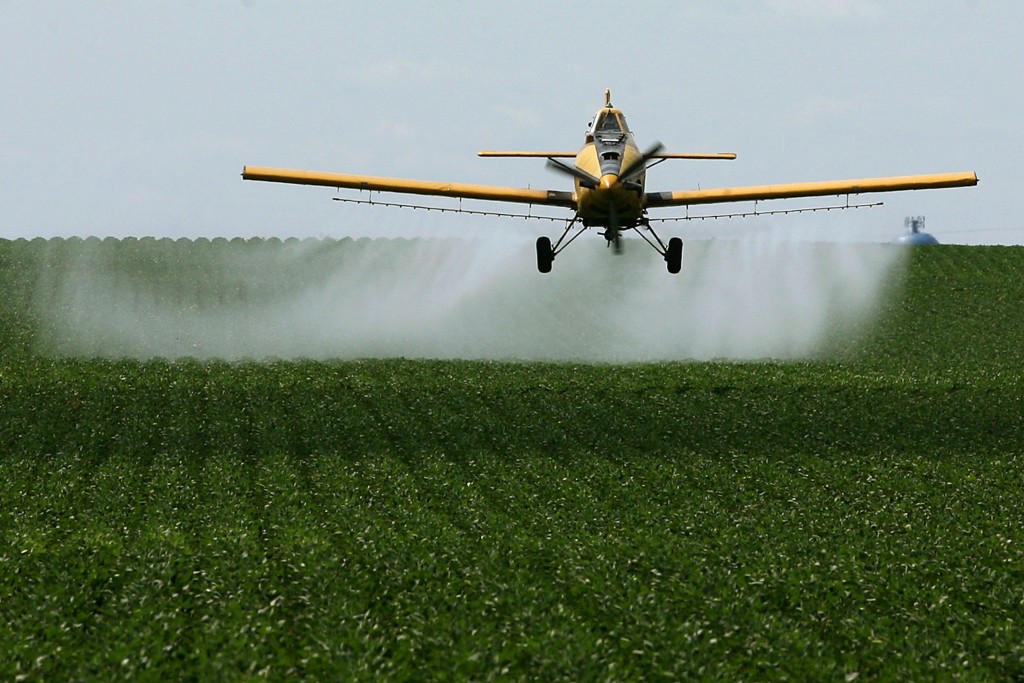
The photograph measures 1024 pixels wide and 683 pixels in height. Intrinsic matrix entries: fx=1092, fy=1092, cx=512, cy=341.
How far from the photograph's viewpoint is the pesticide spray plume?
57.2 m

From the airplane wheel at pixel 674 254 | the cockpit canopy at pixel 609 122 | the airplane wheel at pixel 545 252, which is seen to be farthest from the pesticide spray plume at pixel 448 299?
the cockpit canopy at pixel 609 122

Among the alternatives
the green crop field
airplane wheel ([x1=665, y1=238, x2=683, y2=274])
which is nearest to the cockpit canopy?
airplane wheel ([x1=665, y1=238, x2=683, y2=274])

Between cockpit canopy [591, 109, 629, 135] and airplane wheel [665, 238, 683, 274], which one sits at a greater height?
cockpit canopy [591, 109, 629, 135]

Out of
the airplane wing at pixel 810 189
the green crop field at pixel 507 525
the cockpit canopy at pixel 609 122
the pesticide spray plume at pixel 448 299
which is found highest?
the cockpit canopy at pixel 609 122

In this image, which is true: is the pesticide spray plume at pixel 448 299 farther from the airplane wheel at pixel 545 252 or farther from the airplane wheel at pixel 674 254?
the airplane wheel at pixel 674 254

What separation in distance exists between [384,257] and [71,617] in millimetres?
60876

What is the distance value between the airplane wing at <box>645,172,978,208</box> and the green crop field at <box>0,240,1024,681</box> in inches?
285

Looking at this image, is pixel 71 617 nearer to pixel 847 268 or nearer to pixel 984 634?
pixel 984 634

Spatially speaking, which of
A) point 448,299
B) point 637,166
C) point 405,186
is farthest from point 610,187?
point 448,299

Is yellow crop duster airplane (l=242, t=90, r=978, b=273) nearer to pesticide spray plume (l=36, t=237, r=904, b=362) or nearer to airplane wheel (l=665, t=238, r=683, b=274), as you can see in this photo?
airplane wheel (l=665, t=238, r=683, b=274)

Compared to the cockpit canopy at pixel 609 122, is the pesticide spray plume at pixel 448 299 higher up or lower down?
lower down

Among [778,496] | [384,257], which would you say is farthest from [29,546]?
[384,257]

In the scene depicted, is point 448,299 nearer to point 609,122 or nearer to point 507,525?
point 609,122

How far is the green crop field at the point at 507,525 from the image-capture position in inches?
631
